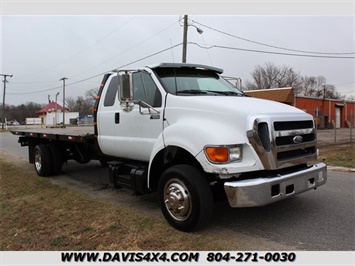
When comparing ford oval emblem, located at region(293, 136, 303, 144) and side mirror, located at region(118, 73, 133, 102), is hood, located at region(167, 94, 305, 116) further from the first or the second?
side mirror, located at region(118, 73, 133, 102)

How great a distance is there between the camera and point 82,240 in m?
3.93

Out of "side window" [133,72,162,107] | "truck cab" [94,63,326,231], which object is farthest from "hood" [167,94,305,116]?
"side window" [133,72,162,107]

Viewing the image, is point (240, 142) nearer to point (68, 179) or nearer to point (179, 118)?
point (179, 118)

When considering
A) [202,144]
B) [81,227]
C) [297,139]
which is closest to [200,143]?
[202,144]

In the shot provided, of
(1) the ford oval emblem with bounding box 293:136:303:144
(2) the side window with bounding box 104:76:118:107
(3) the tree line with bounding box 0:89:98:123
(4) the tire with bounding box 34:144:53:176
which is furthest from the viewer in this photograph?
(3) the tree line with bounding box 0:89:98:123

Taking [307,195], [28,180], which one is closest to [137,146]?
[307,195]

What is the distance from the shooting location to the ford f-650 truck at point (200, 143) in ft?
12.1

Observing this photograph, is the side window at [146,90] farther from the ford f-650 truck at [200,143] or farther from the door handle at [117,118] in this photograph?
the door handle at [117,118]

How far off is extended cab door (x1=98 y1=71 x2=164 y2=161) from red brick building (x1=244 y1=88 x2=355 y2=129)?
75.9 ft

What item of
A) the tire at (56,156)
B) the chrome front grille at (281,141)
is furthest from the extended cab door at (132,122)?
the tire at (56,156)

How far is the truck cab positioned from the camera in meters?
3.69

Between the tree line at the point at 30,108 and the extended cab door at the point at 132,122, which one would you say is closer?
the extended cab door at the point at 132,122

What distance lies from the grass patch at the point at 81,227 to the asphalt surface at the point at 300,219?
0.43 meters

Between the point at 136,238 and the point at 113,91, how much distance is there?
2.80m
